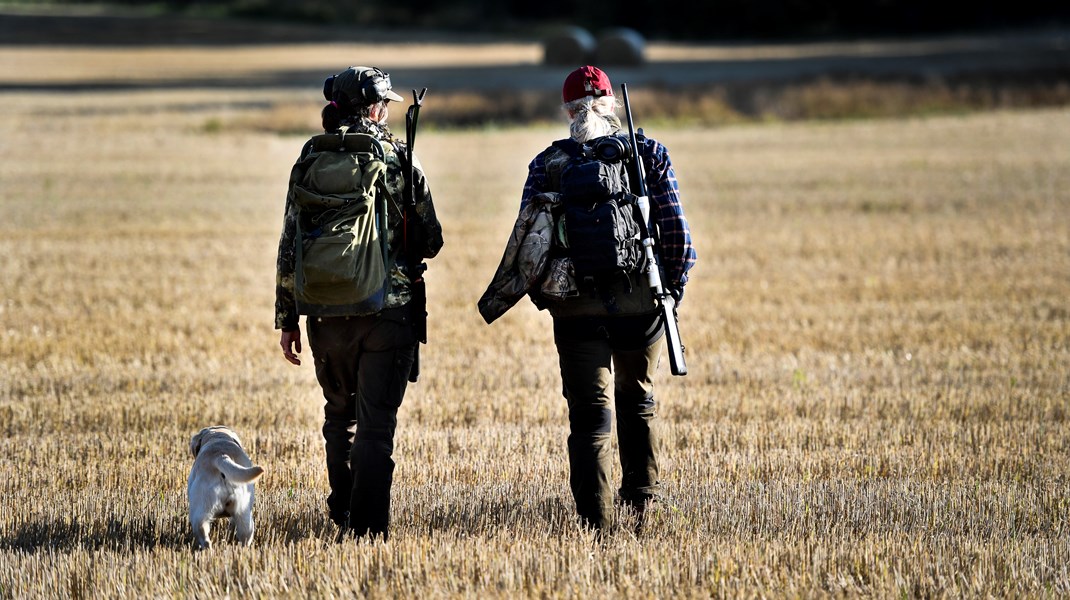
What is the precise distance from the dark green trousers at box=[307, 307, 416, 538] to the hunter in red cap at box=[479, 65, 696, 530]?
0.41 m

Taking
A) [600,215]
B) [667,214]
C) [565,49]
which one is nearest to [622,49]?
[565,49]

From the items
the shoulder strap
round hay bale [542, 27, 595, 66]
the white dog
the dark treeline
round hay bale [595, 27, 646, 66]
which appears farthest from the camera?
the dark treeline

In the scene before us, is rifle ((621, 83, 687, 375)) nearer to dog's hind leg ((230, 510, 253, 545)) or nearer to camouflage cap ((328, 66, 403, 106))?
camouflage cap ((328, 66, 403, 106))

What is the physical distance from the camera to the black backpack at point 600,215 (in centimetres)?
519

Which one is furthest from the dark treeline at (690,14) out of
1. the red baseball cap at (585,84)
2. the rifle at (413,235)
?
the rifle at (413,235)

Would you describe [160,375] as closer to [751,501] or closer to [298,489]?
[298,489]

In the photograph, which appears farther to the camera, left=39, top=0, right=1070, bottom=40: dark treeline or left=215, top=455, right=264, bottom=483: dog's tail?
left=39, top=0, right=1070, bottom=40: dark treeline

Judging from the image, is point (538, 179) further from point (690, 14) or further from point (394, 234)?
point (690, 14)

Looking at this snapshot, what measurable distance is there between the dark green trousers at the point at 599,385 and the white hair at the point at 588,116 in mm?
757

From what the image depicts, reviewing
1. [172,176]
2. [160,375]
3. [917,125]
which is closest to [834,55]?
[917,125]

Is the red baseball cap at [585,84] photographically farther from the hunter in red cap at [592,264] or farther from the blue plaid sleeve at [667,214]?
the blue plaid sleeve at [667,214]

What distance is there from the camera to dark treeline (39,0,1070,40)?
72062mm

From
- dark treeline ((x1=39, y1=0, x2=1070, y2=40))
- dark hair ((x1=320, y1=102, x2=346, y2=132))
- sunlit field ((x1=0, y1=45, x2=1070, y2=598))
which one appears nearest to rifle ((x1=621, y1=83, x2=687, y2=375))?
sunlit field ((x1=0, y1=45, x2=1070, y2=598))

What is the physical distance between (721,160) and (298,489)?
20.6 metres
